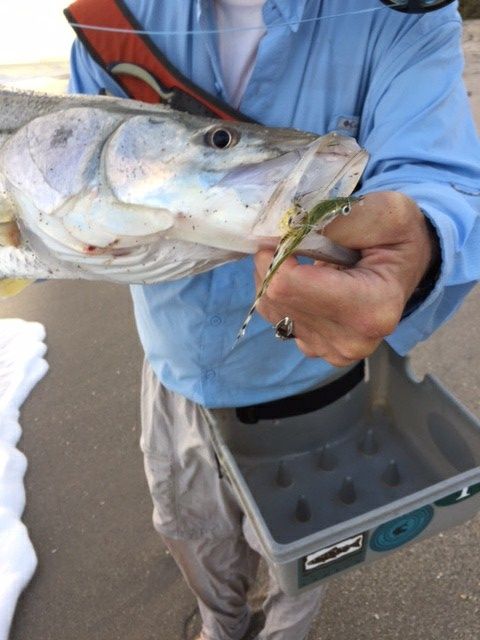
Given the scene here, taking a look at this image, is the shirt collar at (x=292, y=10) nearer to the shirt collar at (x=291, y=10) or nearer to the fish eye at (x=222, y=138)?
the shirt collar at (x=291, y=10)

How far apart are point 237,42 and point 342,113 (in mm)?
342

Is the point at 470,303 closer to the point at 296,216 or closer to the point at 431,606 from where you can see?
the point at 431,606

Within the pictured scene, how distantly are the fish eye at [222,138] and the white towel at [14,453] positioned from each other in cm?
214

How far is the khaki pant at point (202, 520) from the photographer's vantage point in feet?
6.78

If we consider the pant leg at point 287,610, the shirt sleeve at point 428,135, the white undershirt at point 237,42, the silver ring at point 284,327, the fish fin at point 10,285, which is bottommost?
the pant leg at point 287,610

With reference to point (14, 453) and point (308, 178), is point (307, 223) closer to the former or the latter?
point (308, 178)

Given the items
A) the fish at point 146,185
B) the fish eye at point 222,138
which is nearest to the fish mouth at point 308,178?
the fish at point 146,185

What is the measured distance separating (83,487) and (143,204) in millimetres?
2114

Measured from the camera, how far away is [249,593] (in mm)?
2621

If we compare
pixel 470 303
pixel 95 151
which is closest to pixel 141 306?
pixel 95 151

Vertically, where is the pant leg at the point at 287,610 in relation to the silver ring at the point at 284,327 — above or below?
below

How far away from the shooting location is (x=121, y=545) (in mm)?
2770

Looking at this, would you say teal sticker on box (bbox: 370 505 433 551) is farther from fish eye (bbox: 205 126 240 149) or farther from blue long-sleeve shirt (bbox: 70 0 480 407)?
fish eye (bbox: 205 126 240 149)

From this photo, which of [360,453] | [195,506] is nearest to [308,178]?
[360,453]
